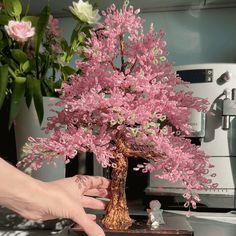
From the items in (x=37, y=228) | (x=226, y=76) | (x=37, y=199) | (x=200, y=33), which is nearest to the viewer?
(x=37, y=199)

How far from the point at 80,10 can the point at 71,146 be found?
0.38 m

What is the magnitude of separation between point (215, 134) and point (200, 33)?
58cm

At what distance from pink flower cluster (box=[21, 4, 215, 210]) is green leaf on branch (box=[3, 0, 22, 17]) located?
32cm

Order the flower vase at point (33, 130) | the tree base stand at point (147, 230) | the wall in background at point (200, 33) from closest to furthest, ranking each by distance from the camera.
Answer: the tree base stand at point (147, 230)
the flower vase at point (33, 130)
the wall in background at point (200, 33)

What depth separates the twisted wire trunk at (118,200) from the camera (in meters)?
0.70

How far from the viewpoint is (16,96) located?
34.7 inches

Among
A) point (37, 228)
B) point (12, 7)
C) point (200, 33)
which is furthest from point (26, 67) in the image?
point (200, 33)

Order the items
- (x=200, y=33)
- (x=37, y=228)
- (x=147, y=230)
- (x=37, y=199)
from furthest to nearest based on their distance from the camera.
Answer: (x=200, y=33), (x=37, y=228), (x=147, y=230), (x=37, y=199)

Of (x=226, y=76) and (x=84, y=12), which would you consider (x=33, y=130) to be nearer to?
(x=84, y=12)

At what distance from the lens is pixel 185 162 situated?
2.06 feet

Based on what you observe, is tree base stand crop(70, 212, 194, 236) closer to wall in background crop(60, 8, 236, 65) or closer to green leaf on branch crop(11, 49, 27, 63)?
green leaf on branch crop(11, 49, 27, 63)

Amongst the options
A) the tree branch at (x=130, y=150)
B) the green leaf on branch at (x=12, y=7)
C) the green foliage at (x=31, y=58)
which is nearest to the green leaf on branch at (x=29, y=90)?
the green foliage at (x=31, y=58)

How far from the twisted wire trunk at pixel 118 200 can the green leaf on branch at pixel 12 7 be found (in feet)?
1.54

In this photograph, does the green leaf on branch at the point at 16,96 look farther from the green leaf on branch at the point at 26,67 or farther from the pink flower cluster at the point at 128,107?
the pink flower cluster at the point at 128,107
